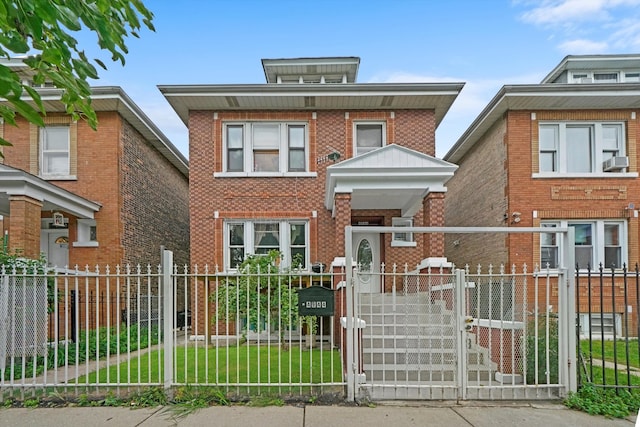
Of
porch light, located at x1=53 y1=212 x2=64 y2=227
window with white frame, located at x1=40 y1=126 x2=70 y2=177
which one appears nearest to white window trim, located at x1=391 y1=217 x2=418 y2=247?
porch light, located at x1=53 y1=212 x2=64 y2=227

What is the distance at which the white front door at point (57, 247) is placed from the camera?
43.7 feet

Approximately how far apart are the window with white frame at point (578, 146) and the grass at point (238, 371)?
8637 mm

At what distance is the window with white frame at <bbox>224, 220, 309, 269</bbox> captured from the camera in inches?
463

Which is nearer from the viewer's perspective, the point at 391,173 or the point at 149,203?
the point at 391,173

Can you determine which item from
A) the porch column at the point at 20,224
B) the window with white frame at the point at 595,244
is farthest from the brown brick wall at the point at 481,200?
the porch column at the point at 20,224

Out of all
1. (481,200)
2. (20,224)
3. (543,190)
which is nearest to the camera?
(20,224)

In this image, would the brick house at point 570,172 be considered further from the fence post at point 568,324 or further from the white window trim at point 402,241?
the fence post at point 568,324

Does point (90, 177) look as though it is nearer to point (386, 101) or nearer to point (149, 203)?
point (149, 203)

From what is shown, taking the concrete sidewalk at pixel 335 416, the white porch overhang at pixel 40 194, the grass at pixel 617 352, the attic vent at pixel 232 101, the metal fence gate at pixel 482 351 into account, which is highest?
the attic vent at pixel 232 101

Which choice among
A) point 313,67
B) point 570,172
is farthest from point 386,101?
point 570,172

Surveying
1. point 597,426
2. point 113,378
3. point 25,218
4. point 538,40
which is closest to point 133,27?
point 113,378

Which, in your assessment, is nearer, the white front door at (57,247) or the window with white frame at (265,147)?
the window with white frame at (265,147)

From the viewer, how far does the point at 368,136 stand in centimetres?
1220

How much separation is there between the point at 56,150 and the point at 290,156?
6.65m
